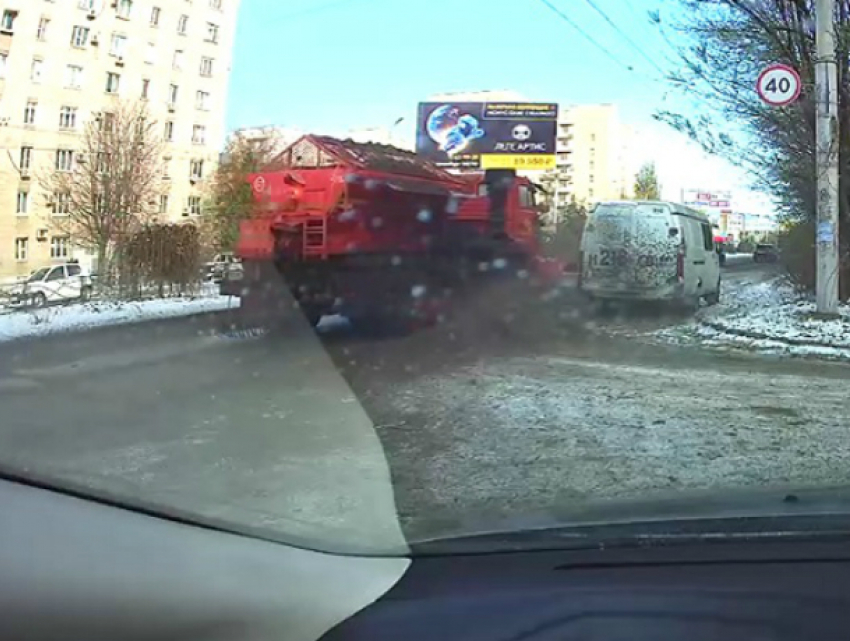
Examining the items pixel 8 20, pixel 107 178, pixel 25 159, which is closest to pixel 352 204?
pixel 107 178

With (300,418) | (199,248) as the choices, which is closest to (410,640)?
(300,418)

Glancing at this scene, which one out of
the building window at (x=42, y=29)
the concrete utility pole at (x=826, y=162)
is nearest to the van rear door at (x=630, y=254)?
the concrete utility pole at (x=826, y=162)

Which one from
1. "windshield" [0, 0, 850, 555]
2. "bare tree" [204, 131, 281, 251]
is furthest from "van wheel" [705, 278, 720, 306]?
"bare tree" [204, 131, 281, 251]

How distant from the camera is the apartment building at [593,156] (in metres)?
13.2

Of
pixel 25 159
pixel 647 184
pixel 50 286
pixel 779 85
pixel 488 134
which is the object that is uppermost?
pixel 779 85

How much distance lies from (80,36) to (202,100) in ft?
3.58

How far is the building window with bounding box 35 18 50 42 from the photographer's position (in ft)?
10.8

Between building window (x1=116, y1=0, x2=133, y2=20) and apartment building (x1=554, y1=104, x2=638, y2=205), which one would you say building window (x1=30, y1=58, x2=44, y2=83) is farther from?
apartment building (x1=554, y1=104, x2=638, y2=205)

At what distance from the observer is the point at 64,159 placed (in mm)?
3656

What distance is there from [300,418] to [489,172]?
7709mm

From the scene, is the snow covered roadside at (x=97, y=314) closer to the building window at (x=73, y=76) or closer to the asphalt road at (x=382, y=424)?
the asphalt road at (x=382, y=424)

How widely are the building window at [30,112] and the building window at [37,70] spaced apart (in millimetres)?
84

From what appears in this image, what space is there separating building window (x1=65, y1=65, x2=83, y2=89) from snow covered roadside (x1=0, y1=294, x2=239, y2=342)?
1199 mm

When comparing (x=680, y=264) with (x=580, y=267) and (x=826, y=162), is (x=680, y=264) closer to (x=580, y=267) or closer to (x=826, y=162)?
(x=580, y=267)
